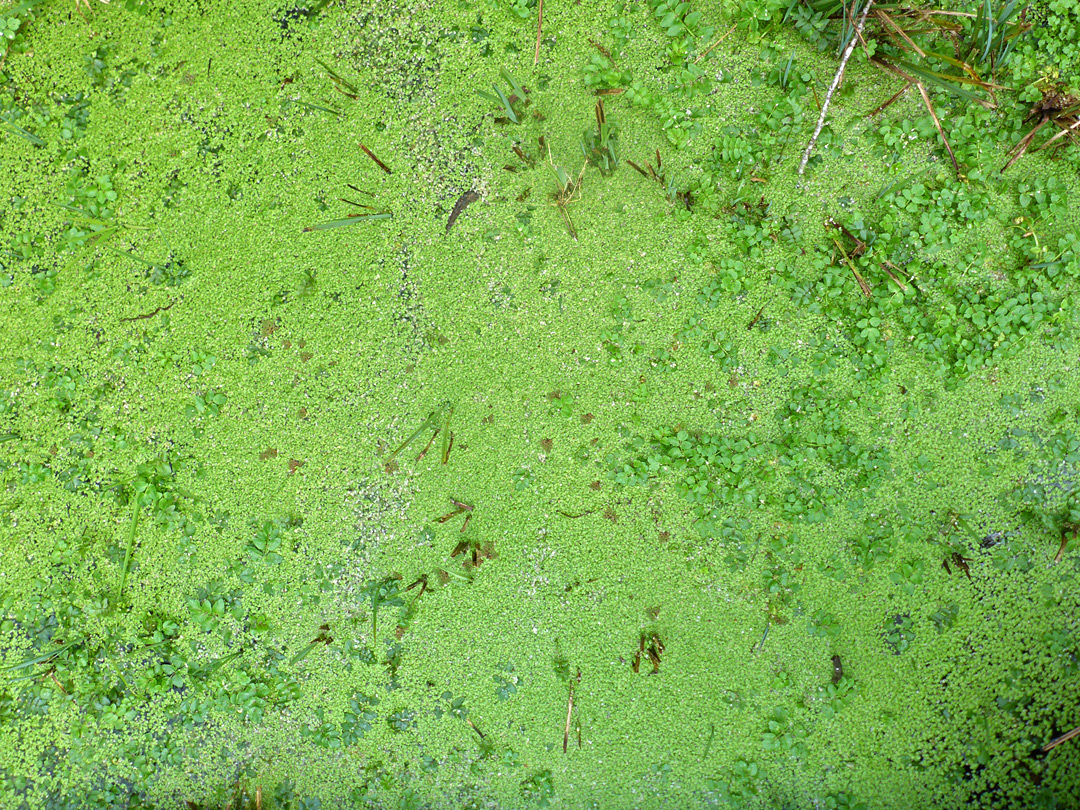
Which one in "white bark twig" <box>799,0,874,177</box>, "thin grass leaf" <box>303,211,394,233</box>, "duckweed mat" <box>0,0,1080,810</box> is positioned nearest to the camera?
"white bark twig" <box>799,0,874,177</box>

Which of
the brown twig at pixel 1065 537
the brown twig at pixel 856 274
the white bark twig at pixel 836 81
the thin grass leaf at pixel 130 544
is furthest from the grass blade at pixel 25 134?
the brown twig at pixel 1065 537

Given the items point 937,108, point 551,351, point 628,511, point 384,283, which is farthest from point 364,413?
point 937,108

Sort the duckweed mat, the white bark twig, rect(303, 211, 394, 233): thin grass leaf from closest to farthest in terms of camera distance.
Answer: the white bark twig, the duckweed mat, rect(303, 211, 394, 233): thin grass leaf

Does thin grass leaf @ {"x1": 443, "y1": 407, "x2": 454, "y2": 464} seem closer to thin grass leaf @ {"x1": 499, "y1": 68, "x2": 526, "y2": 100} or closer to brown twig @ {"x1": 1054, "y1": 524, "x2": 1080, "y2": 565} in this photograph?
thin grass leaf @ {"x1": 499, "y1": 68, "x2": 526, "y2": 100}

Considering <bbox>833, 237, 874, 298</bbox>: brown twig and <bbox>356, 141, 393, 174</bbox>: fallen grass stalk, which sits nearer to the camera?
<bbox>833, 237, 874, 298</bbox>: brown twig

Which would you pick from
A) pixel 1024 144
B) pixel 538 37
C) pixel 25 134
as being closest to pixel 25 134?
pixel 25 134

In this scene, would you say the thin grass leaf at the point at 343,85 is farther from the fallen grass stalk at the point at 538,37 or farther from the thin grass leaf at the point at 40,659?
the thin grass leaf at the point at 40,659


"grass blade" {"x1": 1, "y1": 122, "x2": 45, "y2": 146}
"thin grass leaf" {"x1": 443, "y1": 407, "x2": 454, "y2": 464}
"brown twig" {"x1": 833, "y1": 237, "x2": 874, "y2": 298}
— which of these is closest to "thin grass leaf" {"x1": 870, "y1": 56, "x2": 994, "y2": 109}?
"brown twig" {"x1": 833, "y1": 237, "x2": 874, "y2": 298}

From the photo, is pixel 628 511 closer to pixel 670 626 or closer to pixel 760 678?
pixel 670 626
